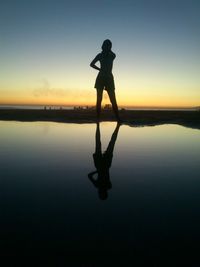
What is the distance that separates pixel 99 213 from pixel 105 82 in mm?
8858

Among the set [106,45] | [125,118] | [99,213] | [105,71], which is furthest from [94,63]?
[99,213]

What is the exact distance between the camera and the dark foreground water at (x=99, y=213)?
1391mm

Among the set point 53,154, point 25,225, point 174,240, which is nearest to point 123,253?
point 174,240

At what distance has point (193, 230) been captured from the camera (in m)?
1.64

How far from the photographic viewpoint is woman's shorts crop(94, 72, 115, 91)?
10.4 metres

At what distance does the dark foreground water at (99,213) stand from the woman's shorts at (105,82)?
23.1ft

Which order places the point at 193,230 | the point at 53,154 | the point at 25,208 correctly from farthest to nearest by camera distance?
the point at 53,154
the point at 25,208
the point at 193,230

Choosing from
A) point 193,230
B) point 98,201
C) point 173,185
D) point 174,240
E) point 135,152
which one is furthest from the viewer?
point 135,152

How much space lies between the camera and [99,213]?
1862 mm

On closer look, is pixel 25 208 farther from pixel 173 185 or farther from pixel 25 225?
pixel 173 185

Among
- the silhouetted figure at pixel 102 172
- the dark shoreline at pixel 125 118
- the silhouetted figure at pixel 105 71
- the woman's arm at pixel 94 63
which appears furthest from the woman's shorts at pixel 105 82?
the silhouetted figure at pixel 102 172

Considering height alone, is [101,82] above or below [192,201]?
above

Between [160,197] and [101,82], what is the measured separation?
852cm

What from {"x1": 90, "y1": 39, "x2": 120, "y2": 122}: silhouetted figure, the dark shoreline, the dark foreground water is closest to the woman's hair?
{"x1": 90, "y1": 39, "x2": 120, "y2": 122}: silhouetted figure
